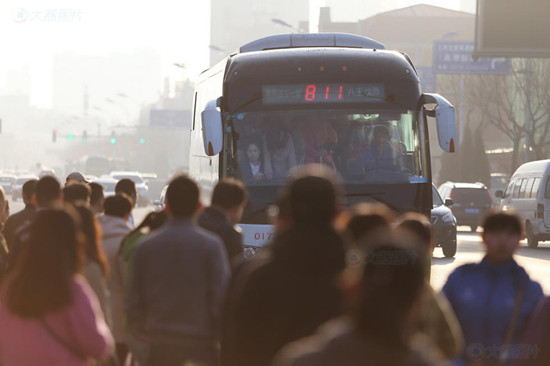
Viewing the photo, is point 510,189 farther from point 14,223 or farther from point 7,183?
point 7,183

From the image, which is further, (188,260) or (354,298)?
(188,260)

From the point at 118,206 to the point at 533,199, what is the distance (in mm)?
25376

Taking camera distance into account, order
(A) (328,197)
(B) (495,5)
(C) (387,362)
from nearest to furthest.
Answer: (C) (387,362) < (A) (328,197) < (B) (495,5)

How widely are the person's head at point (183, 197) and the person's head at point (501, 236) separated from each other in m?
1.48

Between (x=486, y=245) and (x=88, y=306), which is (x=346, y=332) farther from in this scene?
(x=486, y=245)

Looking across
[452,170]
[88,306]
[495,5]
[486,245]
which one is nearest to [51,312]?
[88,306]

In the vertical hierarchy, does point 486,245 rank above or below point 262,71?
below

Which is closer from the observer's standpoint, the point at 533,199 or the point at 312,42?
the point at 312,42

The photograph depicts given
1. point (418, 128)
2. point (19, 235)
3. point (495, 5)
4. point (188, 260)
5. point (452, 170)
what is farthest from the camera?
point (452, 170)

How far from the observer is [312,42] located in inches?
764

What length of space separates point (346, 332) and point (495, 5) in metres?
36.2

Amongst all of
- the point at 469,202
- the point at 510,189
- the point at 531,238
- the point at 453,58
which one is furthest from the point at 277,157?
the point at 453,58

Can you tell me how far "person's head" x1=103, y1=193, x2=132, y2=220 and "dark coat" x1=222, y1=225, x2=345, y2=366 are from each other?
158 inches

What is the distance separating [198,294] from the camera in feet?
21.2
